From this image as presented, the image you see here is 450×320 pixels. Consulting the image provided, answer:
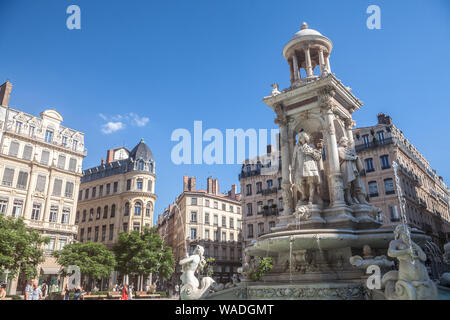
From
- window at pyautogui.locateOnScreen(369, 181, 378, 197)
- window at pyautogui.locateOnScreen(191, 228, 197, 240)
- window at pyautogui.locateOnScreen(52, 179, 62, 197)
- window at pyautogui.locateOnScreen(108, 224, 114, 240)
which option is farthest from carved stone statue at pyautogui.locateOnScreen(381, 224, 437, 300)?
window at pyautogui.locateOnScreen(191, 228, 197, 240)

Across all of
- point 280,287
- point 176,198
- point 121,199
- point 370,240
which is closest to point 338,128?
point 370,240

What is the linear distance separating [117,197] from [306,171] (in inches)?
1942

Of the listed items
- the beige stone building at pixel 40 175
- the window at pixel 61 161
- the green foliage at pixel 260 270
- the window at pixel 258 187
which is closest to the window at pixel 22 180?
the beige stone building at pixel 40 175

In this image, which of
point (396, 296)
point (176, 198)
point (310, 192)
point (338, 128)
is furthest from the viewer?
point (176, 198)

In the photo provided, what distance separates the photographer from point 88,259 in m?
33.2

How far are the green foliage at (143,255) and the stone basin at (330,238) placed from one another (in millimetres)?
30029

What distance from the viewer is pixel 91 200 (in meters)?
60.7

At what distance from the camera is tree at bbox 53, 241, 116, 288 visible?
33.1 metres

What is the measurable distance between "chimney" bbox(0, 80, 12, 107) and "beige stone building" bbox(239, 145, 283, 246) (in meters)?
34.4

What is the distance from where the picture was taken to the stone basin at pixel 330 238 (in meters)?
9.52

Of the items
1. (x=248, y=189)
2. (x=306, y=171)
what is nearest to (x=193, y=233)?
(x=248, y=189)

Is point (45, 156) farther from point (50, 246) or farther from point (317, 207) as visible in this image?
point (317, 207)

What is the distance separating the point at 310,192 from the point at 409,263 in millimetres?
5617
